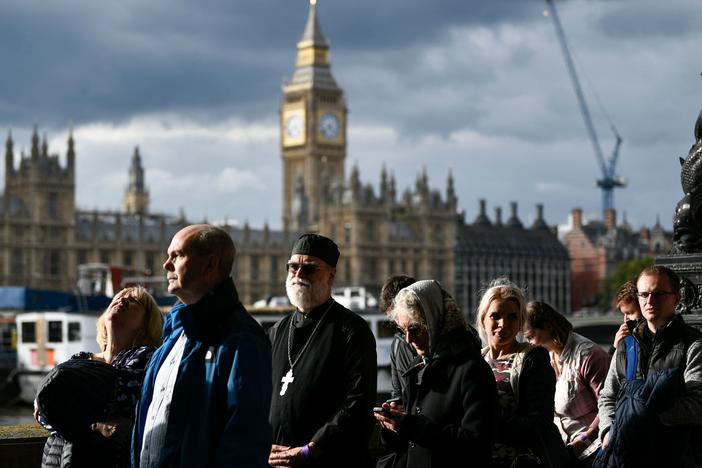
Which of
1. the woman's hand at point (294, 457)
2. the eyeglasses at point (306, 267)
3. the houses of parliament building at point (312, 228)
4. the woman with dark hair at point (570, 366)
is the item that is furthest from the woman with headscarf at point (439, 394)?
the houses of parliament building at point (312, 228)

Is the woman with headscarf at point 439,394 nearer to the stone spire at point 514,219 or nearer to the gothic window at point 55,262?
the gothic window at point 55,262

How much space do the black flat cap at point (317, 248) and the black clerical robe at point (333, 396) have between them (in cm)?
25

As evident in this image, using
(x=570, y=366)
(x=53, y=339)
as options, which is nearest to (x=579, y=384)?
(x=570, y=366)

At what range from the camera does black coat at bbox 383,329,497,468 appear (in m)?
4.16

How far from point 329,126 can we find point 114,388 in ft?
324

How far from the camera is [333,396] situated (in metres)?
4.47

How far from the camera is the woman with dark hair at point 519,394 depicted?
14.5 feet

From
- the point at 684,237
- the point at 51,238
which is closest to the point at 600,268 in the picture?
A: the point at 51,238

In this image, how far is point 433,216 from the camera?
8819 centimetres

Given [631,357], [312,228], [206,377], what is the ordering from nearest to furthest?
1. [206,377]
2. [631,357]
3. [312,228]

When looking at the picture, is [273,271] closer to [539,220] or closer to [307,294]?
[539,220]

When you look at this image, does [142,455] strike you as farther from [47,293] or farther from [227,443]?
[47,293]

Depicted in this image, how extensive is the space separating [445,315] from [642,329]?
34.0 inches

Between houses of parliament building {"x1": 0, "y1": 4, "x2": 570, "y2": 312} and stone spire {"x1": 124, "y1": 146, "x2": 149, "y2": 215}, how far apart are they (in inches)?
5.1
